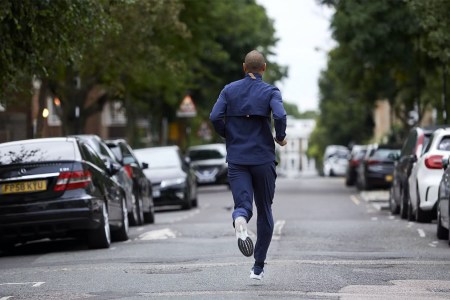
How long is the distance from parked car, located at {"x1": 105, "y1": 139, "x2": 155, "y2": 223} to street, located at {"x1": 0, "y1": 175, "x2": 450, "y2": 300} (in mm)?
1170

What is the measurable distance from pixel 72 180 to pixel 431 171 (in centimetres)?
654

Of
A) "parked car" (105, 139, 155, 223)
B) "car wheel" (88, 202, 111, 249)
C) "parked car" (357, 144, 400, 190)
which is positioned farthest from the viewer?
"parked car" (357, 144, 400, 190)

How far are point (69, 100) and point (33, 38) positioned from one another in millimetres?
21552

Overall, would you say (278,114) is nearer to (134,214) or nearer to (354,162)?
(134,214)

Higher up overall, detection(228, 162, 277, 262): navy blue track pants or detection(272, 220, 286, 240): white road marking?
detection(228, 162, 277, 262): navy blue track pants

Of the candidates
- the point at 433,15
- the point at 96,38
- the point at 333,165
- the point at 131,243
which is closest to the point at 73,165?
the point at 131,243

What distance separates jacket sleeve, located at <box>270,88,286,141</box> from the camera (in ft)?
37.2

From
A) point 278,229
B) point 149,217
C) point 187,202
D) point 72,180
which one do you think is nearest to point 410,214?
point 278,229

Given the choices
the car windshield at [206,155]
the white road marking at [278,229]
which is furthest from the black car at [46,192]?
the car windshield at [206,155]

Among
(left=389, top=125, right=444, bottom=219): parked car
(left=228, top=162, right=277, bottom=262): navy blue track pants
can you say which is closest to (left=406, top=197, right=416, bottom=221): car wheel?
(left=389, top=125, right=444, bottom=219): parked car

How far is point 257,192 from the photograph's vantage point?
11641 millimetres

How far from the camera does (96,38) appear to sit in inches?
901

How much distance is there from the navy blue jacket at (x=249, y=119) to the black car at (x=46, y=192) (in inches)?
209

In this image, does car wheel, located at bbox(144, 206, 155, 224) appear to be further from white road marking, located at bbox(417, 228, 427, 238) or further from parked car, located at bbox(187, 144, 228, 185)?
parked car, located at bbox(187, 144, 228, 185)
